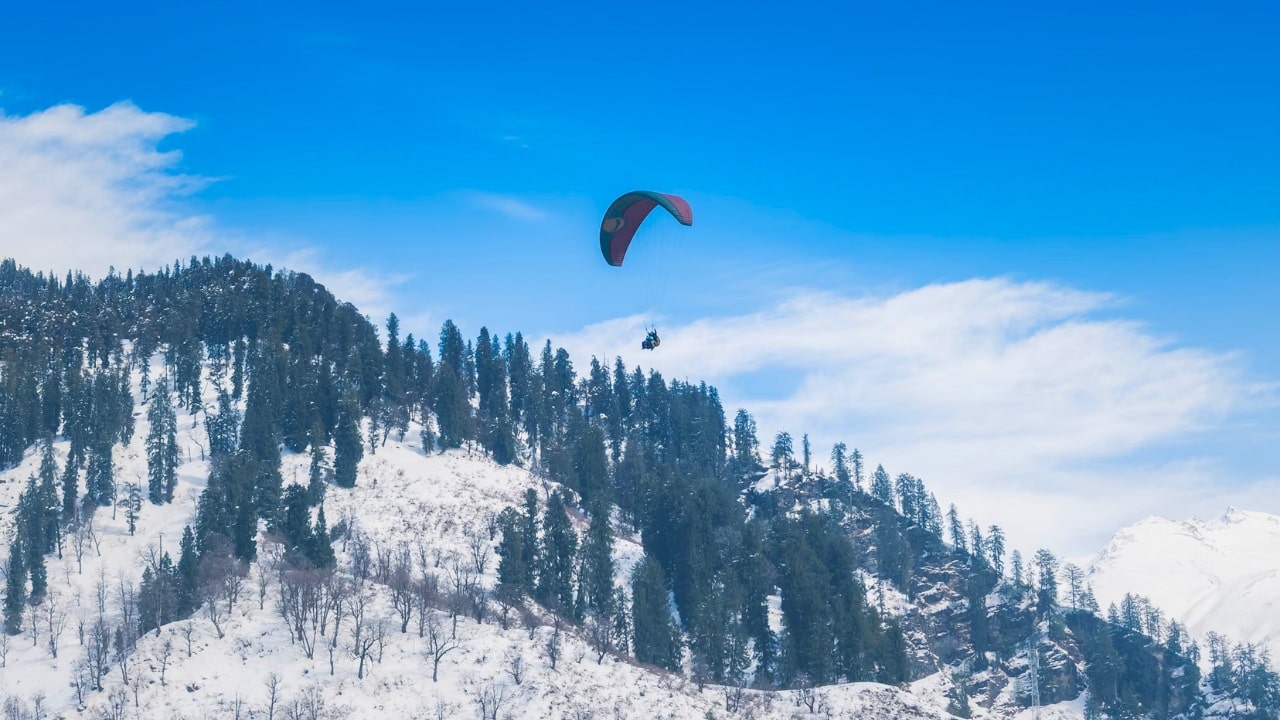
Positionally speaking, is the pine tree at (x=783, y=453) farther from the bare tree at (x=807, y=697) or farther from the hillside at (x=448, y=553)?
the bare tree at (x=807, y=697)

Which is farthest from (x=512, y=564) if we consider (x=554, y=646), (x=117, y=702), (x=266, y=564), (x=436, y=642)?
(x=117, y=702)

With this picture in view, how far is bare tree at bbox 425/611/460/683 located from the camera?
8388cm

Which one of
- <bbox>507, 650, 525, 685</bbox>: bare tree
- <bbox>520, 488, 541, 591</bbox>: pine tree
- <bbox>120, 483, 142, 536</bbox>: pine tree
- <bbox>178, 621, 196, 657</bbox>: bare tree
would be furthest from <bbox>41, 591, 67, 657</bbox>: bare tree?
<bbox>520, 488, 541, 591</bbox>: pine tree

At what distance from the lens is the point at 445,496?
128 meters

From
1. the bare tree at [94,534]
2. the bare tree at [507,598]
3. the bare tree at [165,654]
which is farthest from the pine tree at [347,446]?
the bare tree at [165,654]

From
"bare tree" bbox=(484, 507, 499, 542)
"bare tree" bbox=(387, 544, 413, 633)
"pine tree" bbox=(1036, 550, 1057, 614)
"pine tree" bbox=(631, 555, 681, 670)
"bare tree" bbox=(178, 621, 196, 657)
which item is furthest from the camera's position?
"pine tree" bbox=(1036, 550, 1057, 614)

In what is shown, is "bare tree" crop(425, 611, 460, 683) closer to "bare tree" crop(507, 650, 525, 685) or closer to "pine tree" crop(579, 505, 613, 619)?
"bare tree" crop(507, 650, 525, 685)

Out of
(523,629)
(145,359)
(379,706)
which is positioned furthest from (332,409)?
(379,706)

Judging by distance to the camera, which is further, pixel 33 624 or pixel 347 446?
pixel 347 446

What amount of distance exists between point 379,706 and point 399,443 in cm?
6713

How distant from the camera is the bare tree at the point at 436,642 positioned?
83875 mm

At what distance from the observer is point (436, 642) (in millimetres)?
86375

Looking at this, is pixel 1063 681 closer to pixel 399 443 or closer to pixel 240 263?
pixel 399 443

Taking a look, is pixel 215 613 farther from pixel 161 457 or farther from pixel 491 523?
pixel 161 457
